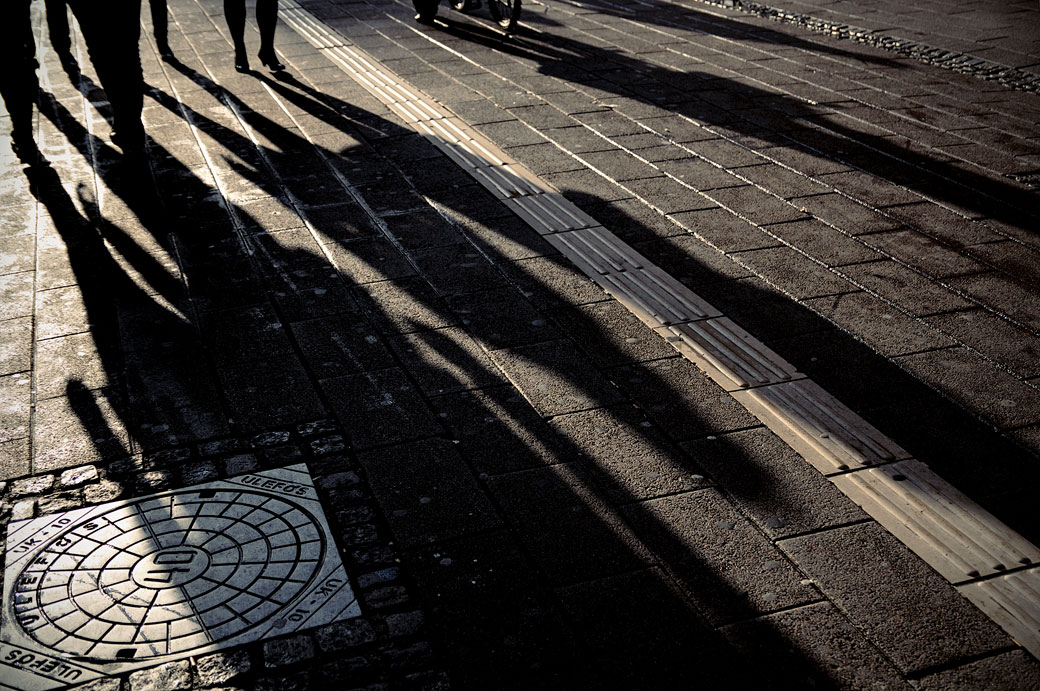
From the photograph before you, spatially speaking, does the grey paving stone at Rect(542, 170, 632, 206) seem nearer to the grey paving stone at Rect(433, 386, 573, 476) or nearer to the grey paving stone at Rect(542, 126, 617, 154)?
the grey paving stone at Rect(542, 126, 617, 154)

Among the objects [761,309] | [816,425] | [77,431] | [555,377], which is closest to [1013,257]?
[761,309]

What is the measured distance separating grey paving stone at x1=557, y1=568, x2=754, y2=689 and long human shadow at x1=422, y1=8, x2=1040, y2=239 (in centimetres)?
414

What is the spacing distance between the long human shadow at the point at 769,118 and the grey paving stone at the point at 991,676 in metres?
3.90

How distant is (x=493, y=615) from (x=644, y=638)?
1.57 ft

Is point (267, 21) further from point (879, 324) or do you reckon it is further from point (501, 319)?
point (879, 324)

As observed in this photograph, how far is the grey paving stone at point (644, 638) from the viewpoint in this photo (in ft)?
8.82

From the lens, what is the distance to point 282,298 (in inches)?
196

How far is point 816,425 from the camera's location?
13.0ft

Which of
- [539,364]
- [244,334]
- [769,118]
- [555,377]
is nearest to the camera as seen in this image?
[555,377]

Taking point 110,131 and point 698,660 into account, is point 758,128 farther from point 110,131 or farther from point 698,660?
point 698,660

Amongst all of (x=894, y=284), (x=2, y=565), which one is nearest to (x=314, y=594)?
(x=2, y=565)

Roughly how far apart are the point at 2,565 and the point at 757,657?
251 centimetres

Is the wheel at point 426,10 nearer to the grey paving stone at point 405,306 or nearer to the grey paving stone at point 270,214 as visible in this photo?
the grey paving stone at point 270,214

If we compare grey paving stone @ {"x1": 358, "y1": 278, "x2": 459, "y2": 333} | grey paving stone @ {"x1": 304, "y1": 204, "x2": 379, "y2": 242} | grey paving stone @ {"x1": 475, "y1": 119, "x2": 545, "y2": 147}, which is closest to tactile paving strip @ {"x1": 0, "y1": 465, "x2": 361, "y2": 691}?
grey paving stone @ {"x1": 358, "y1": 278, "x2": 459, "y2": 333}
